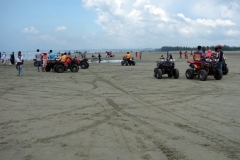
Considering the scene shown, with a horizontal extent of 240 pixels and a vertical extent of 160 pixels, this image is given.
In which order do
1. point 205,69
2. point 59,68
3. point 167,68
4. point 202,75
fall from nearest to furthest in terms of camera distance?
point 202,75, point 205,69, point 167,68, point 59,68

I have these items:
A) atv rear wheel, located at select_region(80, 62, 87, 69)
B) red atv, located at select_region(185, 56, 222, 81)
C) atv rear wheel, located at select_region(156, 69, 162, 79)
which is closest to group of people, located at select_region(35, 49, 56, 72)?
atv rear wheel, located at select_region(80, 62, 87, 69)

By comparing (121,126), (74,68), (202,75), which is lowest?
(121,126)

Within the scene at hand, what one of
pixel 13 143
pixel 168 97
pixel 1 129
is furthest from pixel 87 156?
pixel 168 97

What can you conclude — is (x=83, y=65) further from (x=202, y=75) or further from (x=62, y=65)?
(x=202, y=75)

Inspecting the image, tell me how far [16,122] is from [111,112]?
231 cm

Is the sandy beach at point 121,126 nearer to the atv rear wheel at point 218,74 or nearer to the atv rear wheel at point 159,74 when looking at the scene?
the atv rear wheel at point 218,74

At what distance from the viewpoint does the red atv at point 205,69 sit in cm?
1340

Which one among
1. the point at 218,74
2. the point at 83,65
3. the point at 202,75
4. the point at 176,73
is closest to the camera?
the point at 202,75

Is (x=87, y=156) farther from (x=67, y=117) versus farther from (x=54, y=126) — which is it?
(x=67, y=117)

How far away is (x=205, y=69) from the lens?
13.7m

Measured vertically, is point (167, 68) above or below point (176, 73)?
above

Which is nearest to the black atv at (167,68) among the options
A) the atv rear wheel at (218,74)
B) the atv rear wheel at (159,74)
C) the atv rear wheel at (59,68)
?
the atv rear wheel at (159,74)

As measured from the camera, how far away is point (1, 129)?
5.60 metres

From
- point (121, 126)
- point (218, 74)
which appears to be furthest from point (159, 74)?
point (121, 126)
